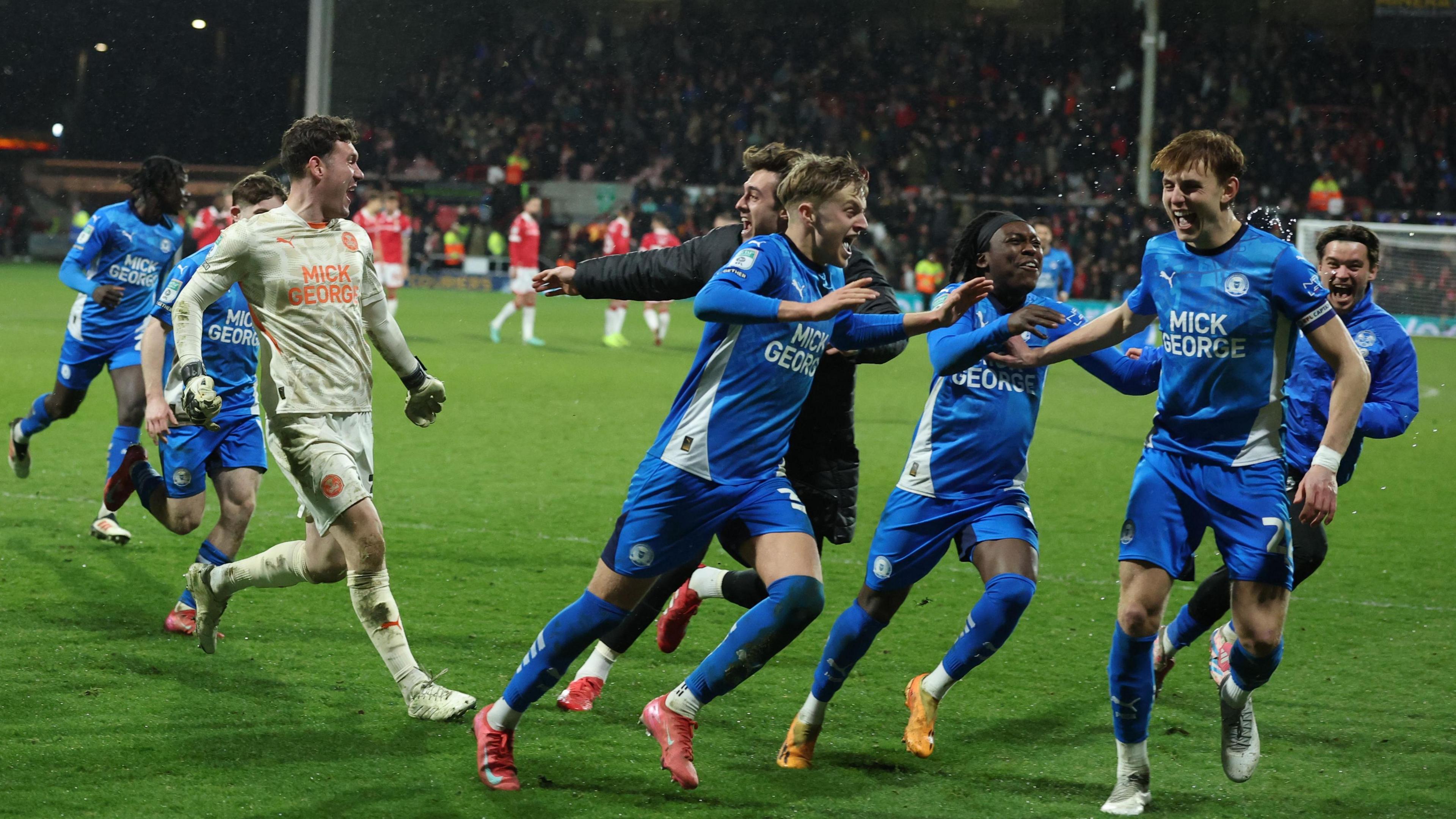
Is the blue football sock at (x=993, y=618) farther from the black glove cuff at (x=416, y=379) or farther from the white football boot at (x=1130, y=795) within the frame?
the black glove cuff at (x=416, y=379)

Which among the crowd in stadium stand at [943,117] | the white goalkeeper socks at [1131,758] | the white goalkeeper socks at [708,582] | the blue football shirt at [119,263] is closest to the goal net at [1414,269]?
the crowd in stadium stand at [943,117]

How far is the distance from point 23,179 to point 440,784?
122 feet

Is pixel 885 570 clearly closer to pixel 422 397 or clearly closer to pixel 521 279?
pixel 422 397

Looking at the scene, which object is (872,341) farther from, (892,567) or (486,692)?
(486,692)

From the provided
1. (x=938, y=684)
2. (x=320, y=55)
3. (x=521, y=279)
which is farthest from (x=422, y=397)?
(x=320, y=55)

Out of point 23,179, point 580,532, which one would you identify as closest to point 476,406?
point 580,532

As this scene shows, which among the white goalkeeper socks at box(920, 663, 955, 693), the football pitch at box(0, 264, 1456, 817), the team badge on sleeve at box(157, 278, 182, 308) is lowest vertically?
the football pitch at box(0, 264, 1456, 817)

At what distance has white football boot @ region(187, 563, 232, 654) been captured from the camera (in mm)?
5082

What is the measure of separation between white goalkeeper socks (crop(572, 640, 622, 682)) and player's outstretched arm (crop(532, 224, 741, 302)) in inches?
47.9

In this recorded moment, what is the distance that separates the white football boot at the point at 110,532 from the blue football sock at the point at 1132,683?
5.23 metres

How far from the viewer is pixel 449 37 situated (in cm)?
3625

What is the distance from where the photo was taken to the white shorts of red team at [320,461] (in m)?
4.56

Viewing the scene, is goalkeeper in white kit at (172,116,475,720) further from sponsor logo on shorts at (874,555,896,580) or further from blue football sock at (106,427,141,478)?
blue football sock at (106,427,141,478)

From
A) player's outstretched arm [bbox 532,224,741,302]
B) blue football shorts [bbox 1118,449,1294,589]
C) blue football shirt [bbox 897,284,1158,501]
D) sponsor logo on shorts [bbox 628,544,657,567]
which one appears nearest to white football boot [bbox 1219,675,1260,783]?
blue football shorts [bbox 1118,449,1294,589]
